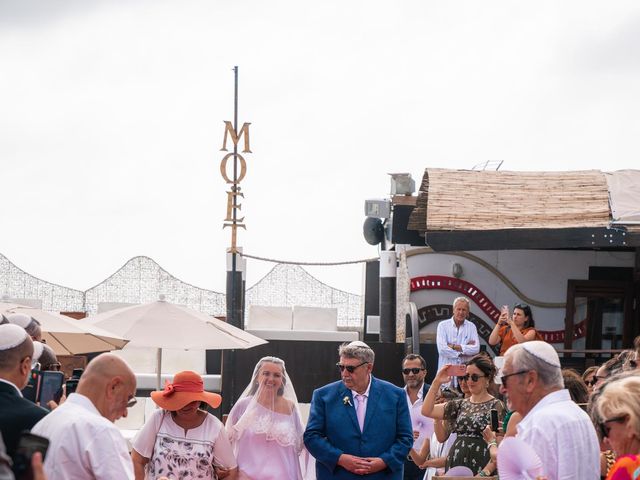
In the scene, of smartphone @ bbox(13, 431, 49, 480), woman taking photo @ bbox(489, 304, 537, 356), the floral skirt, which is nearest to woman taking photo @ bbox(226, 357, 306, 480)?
the floral skirt

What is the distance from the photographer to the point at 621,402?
16.4 ft

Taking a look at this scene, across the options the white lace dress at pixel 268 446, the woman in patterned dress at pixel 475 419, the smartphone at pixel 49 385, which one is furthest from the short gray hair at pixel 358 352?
the smartphone at pixel 49 385

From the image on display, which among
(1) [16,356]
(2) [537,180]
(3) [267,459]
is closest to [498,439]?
(3) [267,459]

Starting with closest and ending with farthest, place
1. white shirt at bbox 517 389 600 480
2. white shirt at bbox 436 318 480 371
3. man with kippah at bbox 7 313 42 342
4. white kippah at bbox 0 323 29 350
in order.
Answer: white kippah at bbox 0 323 29 350, white shirt at bbox 517 389 600 480, man with kippah at bbox 7 313 42 342, white shirt at bbox 436 318 480 371

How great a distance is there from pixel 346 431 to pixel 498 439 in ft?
4.65

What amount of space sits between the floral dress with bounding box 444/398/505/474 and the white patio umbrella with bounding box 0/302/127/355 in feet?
12.6

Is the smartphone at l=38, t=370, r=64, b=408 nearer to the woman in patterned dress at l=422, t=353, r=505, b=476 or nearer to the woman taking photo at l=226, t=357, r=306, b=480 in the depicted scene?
the woman taking photo at l=226, t=357, r=306, b=480

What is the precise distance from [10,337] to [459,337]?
38.6 ft

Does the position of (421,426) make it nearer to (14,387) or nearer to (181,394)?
(181,394)

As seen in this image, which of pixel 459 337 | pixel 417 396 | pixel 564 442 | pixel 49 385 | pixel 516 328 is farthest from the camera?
pixel 459 337

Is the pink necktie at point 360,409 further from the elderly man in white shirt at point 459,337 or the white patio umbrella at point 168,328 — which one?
the elderly man in white shirt at point 459,337

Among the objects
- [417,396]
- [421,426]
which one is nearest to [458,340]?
[417,396]

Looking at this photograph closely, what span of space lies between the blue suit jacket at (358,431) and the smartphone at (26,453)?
5.37 metres

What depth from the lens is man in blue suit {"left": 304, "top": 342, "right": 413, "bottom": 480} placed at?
8.85m
